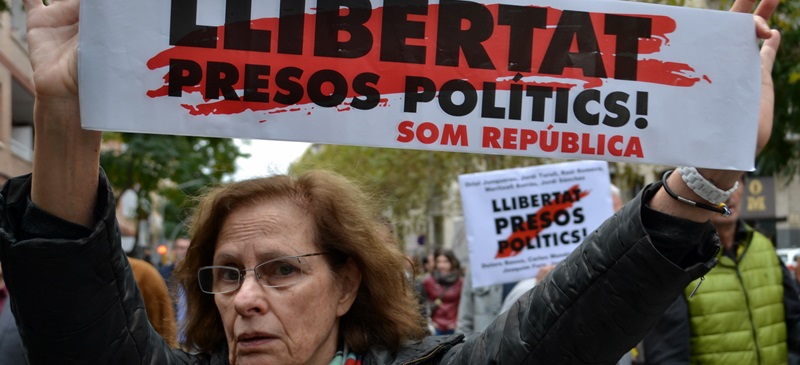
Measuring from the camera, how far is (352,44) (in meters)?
2.28

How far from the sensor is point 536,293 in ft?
7.75

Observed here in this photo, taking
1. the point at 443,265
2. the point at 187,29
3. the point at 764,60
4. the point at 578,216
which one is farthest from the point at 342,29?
the point at 443,265

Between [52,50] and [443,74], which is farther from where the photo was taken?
[443,74]

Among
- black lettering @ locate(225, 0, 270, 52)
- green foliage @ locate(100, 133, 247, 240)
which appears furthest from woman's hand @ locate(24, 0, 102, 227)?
green foliage @ locate(100, 133, 247, 240)

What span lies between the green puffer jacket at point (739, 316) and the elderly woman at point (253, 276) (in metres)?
2.69

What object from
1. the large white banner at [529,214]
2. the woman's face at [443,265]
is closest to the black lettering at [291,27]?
the large white banner at [529,214]

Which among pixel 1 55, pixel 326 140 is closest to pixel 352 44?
pixel 326 140

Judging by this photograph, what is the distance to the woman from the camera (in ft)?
40.4

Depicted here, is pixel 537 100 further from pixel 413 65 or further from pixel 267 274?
pixel 267 274

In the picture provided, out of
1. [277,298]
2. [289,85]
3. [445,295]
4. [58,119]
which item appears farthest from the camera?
[445,295]

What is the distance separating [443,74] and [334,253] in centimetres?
69

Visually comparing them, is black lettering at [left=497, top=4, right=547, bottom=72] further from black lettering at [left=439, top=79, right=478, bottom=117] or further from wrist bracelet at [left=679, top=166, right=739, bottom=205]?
wrist bracelet at [left=679, top=166, right=739, bottom=205]

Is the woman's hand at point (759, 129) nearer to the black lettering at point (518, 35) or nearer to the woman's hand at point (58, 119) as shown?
the black lettering at point (518, 35)

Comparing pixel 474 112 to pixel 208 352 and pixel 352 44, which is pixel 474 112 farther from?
pixel 208 352
